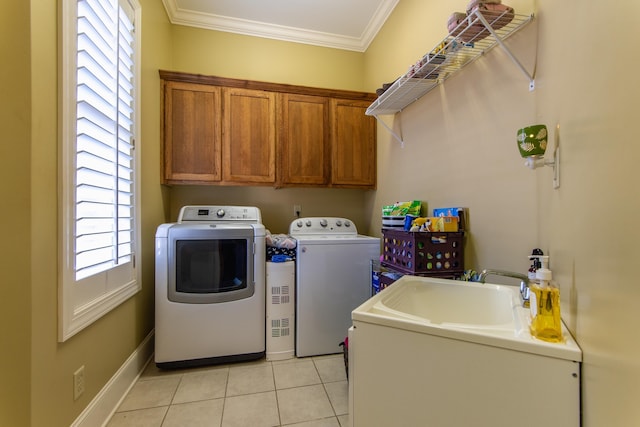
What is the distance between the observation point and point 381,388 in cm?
90

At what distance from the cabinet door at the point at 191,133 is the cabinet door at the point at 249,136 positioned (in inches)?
3.3

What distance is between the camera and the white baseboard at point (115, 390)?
140cm

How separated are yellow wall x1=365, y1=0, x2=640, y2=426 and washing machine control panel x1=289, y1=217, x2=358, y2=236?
929mm

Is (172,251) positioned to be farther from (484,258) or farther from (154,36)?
(484,258)

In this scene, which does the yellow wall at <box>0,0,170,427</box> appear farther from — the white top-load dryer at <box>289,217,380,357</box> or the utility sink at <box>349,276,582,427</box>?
the white top-load dryer at <box>289,217,380,357</box>

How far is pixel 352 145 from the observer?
2.86 meters

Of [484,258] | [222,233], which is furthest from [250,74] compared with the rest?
[484,258]

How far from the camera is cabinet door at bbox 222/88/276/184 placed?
8.44 feet

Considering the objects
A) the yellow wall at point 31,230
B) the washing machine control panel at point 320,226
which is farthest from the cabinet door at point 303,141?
the yellow wall at point 31,230

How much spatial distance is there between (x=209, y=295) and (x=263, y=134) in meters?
1.47

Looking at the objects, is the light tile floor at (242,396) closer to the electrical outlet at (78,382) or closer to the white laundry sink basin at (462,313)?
the electrical outlet at (78,382)

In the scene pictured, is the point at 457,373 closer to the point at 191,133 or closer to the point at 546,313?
the point at 546,313

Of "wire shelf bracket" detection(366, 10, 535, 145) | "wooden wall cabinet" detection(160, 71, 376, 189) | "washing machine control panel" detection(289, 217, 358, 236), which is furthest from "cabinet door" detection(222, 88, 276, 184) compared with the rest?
"wire shelf bracket" detection(366, 10, 535, 145)

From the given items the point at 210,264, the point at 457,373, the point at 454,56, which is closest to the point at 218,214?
the point at 210,264
